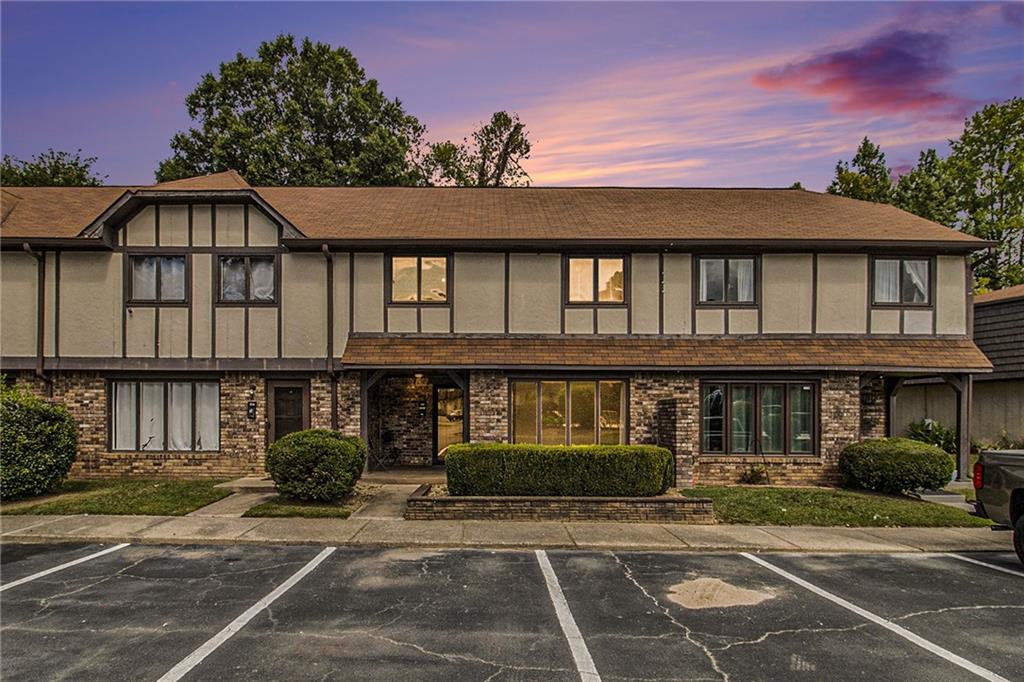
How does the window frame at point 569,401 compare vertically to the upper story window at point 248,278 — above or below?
below

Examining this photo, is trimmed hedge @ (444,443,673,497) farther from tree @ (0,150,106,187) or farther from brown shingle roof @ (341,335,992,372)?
tree @ (0,150,106,187)

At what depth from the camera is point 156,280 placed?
14000 mm

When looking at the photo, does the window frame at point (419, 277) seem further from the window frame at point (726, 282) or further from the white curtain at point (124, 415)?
the white curtain at point (124, 415)

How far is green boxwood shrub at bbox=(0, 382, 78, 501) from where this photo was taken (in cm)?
1091

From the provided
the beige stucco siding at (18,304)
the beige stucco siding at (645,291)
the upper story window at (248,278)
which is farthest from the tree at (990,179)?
the beige stucco siding at (18,304)

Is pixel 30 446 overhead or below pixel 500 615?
overhead

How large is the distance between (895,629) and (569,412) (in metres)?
8.72

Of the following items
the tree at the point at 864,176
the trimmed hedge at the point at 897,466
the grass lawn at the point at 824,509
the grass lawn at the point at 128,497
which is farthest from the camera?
the tree at the point at 864,176

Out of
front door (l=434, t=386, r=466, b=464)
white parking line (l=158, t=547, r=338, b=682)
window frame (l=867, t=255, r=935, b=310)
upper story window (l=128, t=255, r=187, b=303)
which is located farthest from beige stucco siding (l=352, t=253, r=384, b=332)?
window frame (l=867, t=255, r=935, b=310)

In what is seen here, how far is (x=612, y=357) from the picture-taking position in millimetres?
13516

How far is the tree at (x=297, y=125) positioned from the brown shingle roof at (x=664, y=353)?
64.3ft

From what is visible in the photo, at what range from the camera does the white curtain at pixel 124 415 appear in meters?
14.0

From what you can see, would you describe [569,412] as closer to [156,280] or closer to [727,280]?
[727,280]

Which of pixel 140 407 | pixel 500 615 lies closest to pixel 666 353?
pixel 500 615
